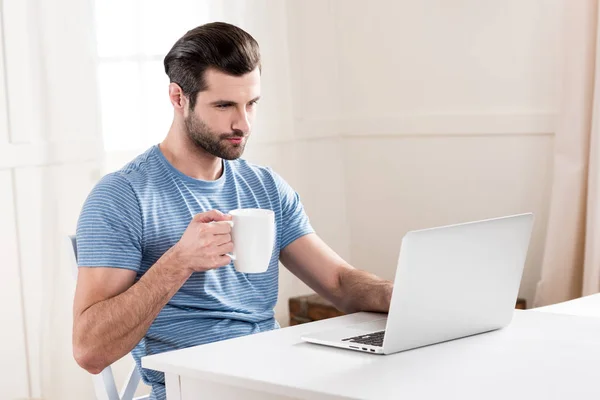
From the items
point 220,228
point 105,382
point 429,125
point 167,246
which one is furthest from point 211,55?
point 429,125

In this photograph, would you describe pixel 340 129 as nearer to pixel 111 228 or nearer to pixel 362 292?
pixel 362 292

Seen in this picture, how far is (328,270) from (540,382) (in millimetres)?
823

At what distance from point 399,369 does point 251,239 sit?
344mm

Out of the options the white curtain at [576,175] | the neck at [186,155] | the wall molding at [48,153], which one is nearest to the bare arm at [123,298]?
the neck at [186,155]

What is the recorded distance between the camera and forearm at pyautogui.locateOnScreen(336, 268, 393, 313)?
186 centimetres

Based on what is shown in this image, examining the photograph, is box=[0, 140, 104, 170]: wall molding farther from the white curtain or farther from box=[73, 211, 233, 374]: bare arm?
the white curtain

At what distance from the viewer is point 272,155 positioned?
3.56 metres

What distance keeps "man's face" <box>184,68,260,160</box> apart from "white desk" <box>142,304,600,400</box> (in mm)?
472

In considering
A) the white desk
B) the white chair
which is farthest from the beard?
the white desk

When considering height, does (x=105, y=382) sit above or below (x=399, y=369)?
below

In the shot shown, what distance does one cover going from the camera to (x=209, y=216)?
1.63 metres

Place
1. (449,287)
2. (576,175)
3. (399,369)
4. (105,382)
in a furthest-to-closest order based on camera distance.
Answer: (576,175)
(105,382)
(449,287)
(399,369)

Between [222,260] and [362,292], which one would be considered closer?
[222,260]

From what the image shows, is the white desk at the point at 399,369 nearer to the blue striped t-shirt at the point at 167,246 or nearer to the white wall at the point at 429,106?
the blue striped t-shirt at the point at 167,246
